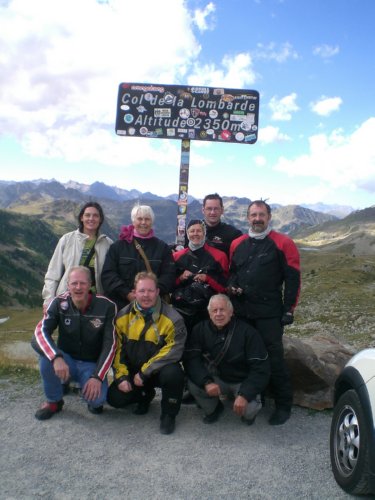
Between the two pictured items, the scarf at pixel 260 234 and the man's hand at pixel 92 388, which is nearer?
the man's hand at pixel 92 388

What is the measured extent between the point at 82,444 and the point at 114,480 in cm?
98

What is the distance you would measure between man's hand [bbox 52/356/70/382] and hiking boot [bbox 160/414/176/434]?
162 centimetres

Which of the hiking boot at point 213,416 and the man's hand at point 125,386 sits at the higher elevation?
the man's hand at point 125,386

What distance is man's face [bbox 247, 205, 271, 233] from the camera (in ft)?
21.7

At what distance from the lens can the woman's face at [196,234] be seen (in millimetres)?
6875

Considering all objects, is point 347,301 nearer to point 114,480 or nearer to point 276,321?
point 276,321

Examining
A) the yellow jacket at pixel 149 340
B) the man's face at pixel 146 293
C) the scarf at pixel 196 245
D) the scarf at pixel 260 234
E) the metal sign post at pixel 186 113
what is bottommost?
the yellow jacket at pixel 149 340

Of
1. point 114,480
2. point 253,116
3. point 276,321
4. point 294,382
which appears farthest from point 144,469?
point 253,116

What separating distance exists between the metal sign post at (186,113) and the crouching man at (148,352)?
3493 millimetres

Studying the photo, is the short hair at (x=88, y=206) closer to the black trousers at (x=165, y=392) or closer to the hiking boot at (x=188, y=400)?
the black trousers at (x=165, y=392)

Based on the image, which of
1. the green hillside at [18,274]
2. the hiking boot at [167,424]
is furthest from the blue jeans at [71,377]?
the green hillside at [18,274]

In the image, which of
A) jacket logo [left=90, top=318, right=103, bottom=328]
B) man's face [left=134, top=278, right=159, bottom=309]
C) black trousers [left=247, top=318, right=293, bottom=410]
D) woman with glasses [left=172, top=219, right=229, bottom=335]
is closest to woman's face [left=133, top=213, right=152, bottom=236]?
woman with glasses [left=172, top=219, right=229, bottom=335]

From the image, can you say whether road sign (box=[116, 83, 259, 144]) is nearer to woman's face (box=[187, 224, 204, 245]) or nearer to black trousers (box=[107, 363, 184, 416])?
woman's face (box=[187, 224, 204, 245])

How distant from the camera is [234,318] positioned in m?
6.48
